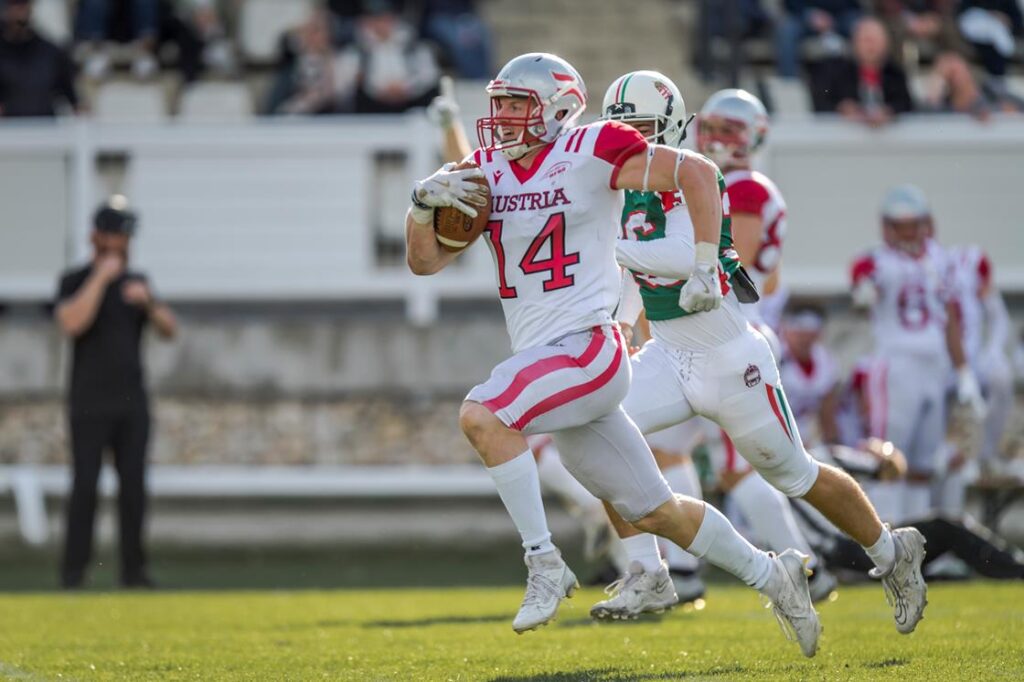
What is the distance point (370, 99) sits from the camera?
13.6m

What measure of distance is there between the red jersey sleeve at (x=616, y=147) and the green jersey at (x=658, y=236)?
685mm

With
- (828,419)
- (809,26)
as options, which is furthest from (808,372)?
(809,26)

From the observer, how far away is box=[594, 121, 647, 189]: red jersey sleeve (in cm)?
600

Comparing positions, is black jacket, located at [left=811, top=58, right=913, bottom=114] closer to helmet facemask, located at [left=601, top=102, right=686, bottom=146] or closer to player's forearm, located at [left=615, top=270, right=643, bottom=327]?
helmet facemask, located at [left=601, top=102, right=686, bottom=146]

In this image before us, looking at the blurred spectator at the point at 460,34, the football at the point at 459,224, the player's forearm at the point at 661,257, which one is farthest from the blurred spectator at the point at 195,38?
the football at the point at 459,224

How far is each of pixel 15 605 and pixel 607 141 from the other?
4683mm

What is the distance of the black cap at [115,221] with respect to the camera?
10945 millimetres

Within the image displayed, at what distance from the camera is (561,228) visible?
607 cm

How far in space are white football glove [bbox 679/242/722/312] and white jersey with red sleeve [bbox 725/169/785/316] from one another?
1.95 meters

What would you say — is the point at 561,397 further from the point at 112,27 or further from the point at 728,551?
the point at 112,27

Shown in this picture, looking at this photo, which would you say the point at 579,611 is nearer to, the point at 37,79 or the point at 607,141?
the point at 607,141

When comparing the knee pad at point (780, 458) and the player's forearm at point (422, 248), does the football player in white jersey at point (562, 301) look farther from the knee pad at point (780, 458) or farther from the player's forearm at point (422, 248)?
the knee pad at point (780, 458)

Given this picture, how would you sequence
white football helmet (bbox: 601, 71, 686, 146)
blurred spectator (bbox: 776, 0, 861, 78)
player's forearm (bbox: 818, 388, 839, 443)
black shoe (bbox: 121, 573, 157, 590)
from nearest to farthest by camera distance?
1. white football helmet (bbox: 601, 71, 686, 146)
2. black shoe (bbox: 121, 573, 157, 590)
3. player's forearm (bbox: 818, 388, 839, 443)
4. blurred spectator (bbox: 776, 0, 861, 78)

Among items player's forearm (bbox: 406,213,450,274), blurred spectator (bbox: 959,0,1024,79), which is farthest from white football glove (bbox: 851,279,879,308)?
player's forearm (bbox: 406,213,450,274)
